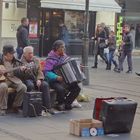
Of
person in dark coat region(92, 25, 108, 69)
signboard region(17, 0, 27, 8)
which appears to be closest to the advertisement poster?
signboard region(17, 0, 27, 8)

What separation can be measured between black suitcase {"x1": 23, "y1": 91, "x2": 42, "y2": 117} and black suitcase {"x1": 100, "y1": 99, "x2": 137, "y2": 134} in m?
1.72

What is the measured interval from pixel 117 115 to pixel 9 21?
1597 centimetres

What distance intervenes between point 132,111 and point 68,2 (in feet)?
55.6

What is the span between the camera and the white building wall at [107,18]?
28562mm

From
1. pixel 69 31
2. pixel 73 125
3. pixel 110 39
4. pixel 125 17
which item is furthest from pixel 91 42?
pixel 73 125

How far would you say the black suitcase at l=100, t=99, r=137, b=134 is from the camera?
9125 millimetres

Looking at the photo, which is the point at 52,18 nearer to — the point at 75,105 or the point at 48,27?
the point at 48,27

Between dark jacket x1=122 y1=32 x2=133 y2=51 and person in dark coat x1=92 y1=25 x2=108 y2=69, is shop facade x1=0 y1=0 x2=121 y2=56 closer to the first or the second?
person in dark coat x1=92 y1=25 x2=108 y2=69

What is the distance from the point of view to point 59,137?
8.94 metres

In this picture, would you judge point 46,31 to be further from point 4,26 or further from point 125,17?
point 125,17

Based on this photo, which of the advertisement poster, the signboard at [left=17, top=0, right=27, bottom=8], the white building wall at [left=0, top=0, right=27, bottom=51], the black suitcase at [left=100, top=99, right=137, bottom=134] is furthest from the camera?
the advertisement poster

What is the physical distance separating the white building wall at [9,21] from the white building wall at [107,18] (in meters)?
5.09

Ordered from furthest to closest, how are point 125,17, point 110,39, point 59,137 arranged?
point 125,17
point 110,39
point 59,137

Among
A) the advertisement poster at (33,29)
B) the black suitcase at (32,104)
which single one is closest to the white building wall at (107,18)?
the advertisement poster at (33,29)
